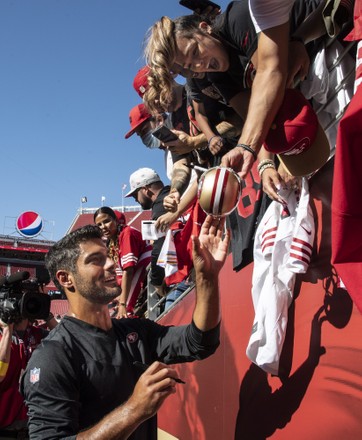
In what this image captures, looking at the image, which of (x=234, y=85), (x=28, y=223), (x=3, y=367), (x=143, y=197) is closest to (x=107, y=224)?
(x=143, y=197)

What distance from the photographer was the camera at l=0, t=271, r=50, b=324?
4168 mm

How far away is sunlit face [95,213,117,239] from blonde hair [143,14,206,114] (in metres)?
3.68

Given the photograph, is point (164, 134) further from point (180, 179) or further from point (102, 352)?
point (102, 352)

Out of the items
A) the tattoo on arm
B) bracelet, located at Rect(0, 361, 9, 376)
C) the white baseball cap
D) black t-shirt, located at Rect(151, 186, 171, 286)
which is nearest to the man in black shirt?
the tattoo on arm

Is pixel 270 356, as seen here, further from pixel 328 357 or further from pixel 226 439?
pixel 226 439

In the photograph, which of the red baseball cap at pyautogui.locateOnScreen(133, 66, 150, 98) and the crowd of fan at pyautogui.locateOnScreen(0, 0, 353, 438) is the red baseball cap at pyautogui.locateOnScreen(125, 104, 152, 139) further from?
the crowd of fan at pyautogui.locateOnScreen(0, 0, 353, 438)

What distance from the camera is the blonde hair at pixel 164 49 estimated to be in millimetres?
2256

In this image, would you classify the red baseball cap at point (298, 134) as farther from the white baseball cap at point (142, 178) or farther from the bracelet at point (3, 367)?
the white baseball cap at point (142, 178)

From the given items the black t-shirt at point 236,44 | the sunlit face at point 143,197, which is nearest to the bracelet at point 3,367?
the sunlit face at point 143,197

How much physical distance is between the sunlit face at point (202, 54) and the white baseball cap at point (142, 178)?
3.42m

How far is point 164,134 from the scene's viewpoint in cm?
377

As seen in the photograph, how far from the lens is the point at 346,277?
136cm

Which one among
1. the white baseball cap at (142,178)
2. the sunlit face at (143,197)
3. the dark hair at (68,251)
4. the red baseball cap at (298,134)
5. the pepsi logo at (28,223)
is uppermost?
the pepsi logo at (28,223)

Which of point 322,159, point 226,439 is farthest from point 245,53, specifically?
point 226,439
